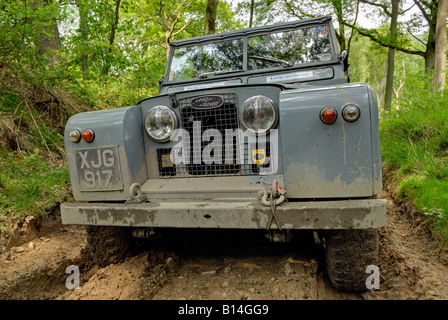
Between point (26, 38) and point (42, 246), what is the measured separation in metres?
3.59

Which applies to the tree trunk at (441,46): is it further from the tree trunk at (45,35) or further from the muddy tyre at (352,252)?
the tree trunk at (45,35)

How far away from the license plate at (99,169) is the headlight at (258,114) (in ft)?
3.28

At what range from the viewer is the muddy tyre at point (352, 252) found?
6.45ft

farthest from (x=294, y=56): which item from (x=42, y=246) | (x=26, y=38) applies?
(x=26, y=38)

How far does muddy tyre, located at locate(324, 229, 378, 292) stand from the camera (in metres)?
1.97

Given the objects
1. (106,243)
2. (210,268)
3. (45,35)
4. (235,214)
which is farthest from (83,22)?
(235,214)

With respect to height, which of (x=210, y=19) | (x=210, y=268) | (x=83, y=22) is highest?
(x=83, y=22)

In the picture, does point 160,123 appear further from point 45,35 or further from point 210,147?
point 45,35

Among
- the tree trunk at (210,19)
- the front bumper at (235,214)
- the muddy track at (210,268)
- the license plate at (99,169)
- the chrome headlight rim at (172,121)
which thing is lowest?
the muddy track at (210,268)

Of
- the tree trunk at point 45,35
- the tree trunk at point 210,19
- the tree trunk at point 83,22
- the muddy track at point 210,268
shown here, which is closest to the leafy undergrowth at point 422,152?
the muddy track at point 210,268

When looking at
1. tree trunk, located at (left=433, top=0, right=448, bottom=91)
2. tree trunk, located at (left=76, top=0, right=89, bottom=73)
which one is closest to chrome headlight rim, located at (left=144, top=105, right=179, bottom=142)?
tree trunk, located at (left=76, top=0, right=89, bottom=73)

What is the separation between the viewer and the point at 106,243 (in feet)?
8.19

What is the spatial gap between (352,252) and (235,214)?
32.8 inches
